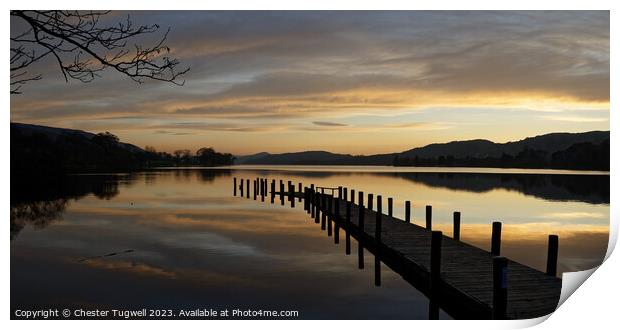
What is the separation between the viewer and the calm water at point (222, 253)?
10.4 m

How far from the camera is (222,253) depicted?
14.7m

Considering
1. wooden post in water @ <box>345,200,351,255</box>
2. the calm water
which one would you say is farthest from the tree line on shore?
wooden post in water @ <box>345,200,351,255</box>

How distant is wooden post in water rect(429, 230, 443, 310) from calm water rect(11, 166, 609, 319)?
0.43 metres

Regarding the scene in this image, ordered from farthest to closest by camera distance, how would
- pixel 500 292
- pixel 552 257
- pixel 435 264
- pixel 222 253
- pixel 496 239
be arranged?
1. pixel 222 253
2. pixel 496 239
3. pixel 552 257
4. pixel 435 264
5. pixel 500 292

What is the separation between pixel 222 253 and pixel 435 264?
308 inches

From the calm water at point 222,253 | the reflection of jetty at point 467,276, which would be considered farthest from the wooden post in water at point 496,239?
the calm water at point 222,253

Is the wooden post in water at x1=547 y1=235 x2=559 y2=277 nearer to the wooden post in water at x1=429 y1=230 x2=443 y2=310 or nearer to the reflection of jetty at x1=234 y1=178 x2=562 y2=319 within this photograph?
the reflection of jetty at x1=234 y1=178 x2=562 y2=319

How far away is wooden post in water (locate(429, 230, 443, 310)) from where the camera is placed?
27.4ft

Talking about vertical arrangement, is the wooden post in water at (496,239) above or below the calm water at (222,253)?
above

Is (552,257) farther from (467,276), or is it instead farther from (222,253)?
(222,253)

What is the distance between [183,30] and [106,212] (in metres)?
15.1

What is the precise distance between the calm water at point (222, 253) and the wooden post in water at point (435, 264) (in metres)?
0.43

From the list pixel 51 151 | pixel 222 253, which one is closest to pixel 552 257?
pixel 222 253

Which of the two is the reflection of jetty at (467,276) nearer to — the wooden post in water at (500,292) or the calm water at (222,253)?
the wooden post in water at (500,292)
